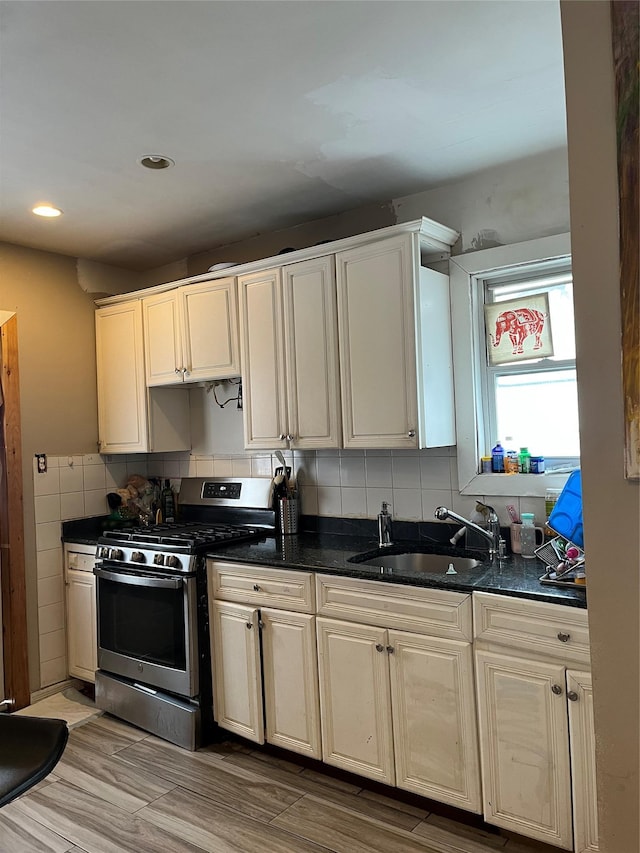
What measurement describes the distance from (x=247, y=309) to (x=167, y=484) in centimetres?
143

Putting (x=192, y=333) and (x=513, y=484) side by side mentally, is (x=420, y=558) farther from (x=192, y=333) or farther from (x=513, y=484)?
(x=192, y=333)

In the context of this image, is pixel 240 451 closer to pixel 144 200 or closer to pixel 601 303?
pixel 144 200

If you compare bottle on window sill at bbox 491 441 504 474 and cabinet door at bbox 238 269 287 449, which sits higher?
cabinet door at bbox 238 269 287 449

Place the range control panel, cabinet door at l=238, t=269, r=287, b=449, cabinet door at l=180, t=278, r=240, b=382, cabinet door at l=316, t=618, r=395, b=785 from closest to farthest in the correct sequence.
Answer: cabinet door at l=316, t=618, r=395, b=785 → cabinet door at l=238, t=269, r=287, b=449 → cabinet door at l=180, t=278, r=240, b=382 → the range control panel

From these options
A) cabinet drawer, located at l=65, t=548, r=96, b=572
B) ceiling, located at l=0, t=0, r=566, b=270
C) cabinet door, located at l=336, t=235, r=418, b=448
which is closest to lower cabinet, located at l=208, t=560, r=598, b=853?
cabinet door, located at l=336, t=235, r=418, b=448

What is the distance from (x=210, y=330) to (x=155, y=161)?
3.25 ft

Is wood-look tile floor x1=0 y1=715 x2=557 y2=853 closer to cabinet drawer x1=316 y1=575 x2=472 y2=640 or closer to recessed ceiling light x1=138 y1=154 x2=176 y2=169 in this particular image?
cabinet drawer x1=316 y1=575 x2=472 y2=640

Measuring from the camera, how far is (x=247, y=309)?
3.21 metres

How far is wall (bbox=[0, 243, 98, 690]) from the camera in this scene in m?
3.53

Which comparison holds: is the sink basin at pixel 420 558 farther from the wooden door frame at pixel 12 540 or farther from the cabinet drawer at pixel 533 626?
the wooden door frame at pixel 12 540

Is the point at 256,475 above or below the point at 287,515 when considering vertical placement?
above

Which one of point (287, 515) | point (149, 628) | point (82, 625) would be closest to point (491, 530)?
point (287, 515)

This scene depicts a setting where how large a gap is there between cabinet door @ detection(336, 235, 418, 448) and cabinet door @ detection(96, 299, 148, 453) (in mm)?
1443

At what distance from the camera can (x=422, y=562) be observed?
2.90m
